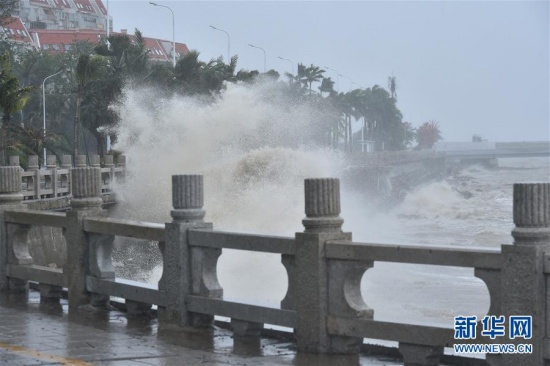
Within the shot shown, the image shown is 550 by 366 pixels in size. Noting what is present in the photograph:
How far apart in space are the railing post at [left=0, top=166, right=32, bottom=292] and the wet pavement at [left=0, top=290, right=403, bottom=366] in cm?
166

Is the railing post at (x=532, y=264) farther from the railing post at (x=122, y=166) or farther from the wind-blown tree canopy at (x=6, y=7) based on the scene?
the wind-blown tree canopy at (x=6, y=7)

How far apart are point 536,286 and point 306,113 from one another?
309 feet

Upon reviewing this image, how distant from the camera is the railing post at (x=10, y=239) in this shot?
489 inches

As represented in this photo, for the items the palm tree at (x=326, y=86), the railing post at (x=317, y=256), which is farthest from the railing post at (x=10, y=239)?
the palm tree at (x=326, y=86)

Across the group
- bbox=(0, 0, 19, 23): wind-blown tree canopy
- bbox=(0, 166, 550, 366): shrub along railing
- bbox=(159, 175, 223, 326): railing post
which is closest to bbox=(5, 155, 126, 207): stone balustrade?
bbox=(0, 166, 550, 366): shrub along railing

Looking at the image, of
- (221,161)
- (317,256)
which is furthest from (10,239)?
(221,161)

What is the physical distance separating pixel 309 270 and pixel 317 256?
6.3 inches

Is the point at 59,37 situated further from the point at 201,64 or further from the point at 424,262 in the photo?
the point at 424,262

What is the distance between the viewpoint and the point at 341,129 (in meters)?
142

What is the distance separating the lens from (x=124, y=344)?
29.5 feet

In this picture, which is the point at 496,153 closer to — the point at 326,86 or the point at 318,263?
the point at 326,86

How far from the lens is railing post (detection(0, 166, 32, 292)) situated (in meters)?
12.4

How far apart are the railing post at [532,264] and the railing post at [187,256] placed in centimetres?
324

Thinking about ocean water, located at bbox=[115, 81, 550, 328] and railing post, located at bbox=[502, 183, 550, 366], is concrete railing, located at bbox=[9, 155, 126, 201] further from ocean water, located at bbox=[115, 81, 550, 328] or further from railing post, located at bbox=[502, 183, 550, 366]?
railing post, located at bbox=[502, 183, 550, 366]
